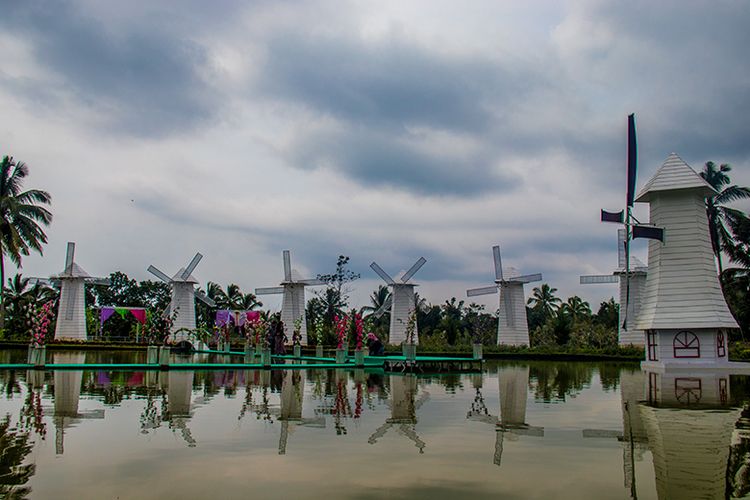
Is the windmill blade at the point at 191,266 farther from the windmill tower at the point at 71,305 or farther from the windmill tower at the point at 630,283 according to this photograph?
the windmill tower at the point at 630,283

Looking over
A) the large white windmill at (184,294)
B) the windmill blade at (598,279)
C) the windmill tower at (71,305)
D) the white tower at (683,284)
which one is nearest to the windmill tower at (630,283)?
the windmill blade at (598,279)

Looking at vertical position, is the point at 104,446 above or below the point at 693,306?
below

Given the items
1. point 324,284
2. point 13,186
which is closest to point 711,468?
point 13,186

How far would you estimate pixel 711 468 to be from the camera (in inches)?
293

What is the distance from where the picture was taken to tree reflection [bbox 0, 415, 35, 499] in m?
6.04

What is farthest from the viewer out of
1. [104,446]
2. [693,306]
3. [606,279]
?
[606,279]

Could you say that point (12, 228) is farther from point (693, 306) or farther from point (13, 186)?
point (693, 306)

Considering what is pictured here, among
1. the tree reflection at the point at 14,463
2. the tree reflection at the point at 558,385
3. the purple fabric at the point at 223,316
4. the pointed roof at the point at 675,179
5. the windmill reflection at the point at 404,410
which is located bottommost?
the tree reflection at the point at 558,385

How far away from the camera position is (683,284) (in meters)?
23.2

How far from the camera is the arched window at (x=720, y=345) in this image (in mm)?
22922

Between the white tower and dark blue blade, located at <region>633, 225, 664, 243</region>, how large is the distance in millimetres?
312

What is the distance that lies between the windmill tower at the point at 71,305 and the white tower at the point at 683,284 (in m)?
42.2

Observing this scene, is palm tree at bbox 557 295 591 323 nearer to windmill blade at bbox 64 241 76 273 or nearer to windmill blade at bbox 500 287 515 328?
windmill blade at bbox 500 287 515 328

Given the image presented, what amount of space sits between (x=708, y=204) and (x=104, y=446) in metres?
36.3
